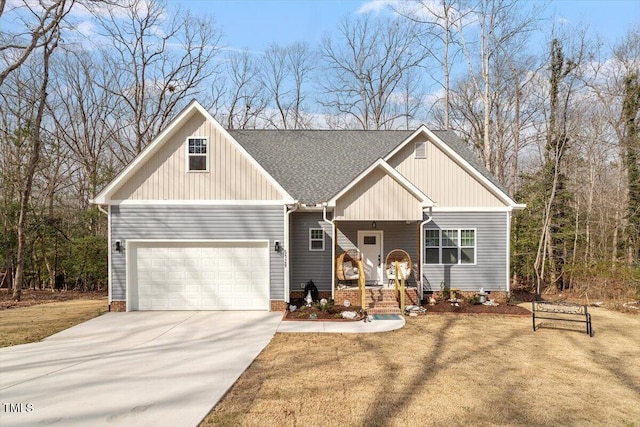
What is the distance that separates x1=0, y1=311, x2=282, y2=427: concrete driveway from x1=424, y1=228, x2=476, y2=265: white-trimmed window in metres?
6.26

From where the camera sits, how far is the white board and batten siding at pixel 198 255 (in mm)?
11805

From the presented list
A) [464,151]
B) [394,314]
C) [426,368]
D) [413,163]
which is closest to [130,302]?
[394,314]

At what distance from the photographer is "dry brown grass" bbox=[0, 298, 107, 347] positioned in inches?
360

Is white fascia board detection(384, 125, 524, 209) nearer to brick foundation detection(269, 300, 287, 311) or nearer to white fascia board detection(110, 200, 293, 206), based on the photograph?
white fascia board detection(110, 200, 293, 206)

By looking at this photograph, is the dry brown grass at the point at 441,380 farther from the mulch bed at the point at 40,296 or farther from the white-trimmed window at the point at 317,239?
the mulch bed at the point at 40,296

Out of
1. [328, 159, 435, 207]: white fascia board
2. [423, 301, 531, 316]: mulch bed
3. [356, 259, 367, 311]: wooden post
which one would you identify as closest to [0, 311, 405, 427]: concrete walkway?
[356, 259, 367, 311]: wooden post

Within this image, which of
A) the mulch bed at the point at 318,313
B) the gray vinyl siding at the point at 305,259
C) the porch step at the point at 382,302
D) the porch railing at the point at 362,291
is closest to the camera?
the mulch bed at the point at 318,313

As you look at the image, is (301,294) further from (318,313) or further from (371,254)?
(371,254)

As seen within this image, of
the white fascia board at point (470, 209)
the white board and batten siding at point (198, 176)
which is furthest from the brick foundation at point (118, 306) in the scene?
the white fascia board at point (470, 209)

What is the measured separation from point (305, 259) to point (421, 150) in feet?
18.9

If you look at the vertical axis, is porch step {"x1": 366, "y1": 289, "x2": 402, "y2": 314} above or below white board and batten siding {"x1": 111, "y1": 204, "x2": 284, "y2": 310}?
below

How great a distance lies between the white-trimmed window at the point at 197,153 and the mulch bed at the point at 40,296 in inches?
328

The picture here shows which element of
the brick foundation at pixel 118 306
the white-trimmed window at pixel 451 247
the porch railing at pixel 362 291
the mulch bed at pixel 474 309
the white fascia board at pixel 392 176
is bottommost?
the mulch bed at pixel 474 309

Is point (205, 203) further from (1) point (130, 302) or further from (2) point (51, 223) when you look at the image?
(2) point (51, 223)
